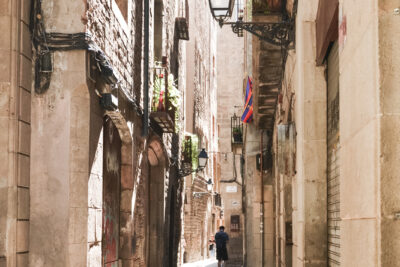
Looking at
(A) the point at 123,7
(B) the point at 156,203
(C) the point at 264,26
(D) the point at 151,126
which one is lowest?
(B) the point at 156,203

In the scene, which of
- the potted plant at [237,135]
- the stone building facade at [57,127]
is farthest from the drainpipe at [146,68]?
the potted plant at [237,135]

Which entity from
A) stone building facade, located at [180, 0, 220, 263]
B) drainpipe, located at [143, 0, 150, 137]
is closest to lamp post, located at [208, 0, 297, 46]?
drainpipe, located at [143, 0, 150, 137]

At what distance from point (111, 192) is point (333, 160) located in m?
5.06

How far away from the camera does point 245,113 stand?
1684 cm

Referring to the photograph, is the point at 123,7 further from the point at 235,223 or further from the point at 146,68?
the point at 235,223

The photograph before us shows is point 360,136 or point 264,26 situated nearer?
point 360,136

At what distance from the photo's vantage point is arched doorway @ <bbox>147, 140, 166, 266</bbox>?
13.9 metres

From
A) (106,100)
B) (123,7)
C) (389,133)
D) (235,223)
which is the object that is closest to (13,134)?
(106,100)

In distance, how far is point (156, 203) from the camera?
14.2m

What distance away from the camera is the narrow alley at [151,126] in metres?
2.67

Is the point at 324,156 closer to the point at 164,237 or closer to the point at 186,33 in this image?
the point at 164,237

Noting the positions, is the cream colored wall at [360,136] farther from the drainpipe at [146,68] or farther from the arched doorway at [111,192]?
the drainpipe at [146,68]

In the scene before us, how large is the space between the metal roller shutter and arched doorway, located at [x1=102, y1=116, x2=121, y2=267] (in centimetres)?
413

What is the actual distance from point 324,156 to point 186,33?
12.6m
